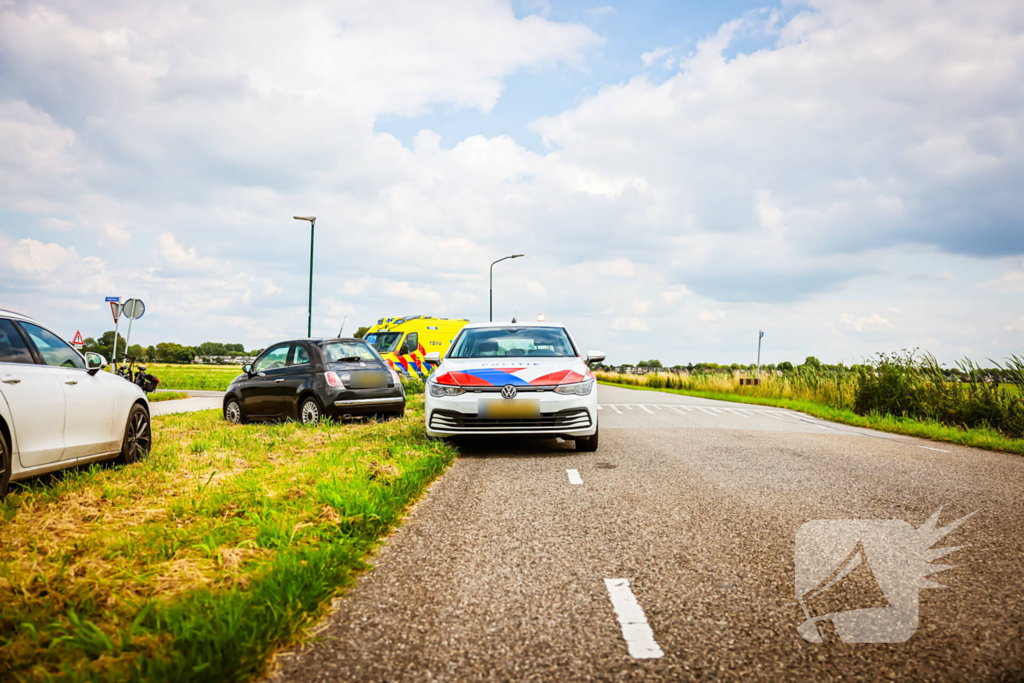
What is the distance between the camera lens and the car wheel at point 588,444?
8.48 metres

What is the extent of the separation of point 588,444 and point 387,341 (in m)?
17.1

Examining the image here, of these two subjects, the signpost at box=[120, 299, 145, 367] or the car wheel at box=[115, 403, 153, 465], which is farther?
the signpost at box=[120, 299, 145, 367]

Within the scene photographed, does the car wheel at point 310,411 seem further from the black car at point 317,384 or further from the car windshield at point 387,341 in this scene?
the car windshield at point 387,341

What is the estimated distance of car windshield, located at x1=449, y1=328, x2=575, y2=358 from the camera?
898 centimetres

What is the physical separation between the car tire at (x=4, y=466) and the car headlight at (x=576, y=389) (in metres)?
5.23

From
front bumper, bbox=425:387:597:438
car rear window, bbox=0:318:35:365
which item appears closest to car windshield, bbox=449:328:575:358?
front bumper, bbox=425:387:597:438

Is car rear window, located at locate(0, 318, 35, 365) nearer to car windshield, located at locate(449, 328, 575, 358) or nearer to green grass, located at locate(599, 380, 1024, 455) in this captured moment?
car windshield, located at locate(449, 328, 575, 358)

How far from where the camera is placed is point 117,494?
5.48 m

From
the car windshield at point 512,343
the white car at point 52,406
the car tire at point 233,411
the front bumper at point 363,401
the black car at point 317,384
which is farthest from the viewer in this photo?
the car tire at point 233,411

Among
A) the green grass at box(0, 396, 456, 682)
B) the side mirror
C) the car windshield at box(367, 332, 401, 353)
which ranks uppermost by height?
the car windshield at box(367, 332, 401, 353)

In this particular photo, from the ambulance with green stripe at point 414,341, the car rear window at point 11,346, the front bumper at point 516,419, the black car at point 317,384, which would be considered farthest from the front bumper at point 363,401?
the ambulance with green stripe at point 414,341

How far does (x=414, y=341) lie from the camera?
2373cm

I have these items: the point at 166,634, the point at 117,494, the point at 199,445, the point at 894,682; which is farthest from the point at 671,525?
the point at 199,445

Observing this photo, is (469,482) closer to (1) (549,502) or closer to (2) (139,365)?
(1) (549,502)
